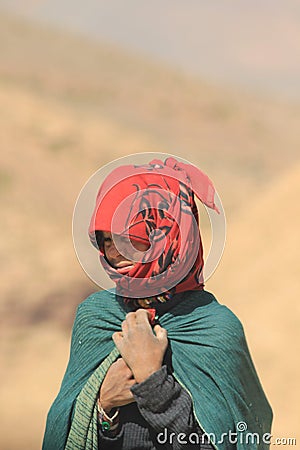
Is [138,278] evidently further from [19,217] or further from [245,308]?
[19,217]

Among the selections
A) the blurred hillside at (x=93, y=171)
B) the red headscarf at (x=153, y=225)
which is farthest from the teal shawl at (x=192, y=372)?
the blurred hillside at (x=93, y=171)

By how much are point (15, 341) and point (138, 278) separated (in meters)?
12.0

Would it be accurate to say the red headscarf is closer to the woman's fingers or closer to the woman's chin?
the woman's chin

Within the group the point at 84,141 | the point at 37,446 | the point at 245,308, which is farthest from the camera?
the point at 84,141

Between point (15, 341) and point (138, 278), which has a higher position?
point (15, 341)

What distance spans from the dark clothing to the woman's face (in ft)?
1.09

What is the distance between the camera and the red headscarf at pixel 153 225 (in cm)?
274

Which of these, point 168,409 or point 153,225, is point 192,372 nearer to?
point 168,409

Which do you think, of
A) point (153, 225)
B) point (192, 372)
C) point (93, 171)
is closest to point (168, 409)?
point (192, 372)

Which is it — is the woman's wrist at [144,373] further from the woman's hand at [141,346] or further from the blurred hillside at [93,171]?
the blurred hillside at [93,171]

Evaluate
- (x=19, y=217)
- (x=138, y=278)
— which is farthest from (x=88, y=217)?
(x=19, y=217)

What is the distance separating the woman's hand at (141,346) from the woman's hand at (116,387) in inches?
1.6

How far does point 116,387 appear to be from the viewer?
2.71 m

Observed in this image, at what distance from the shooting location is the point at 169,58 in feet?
181
